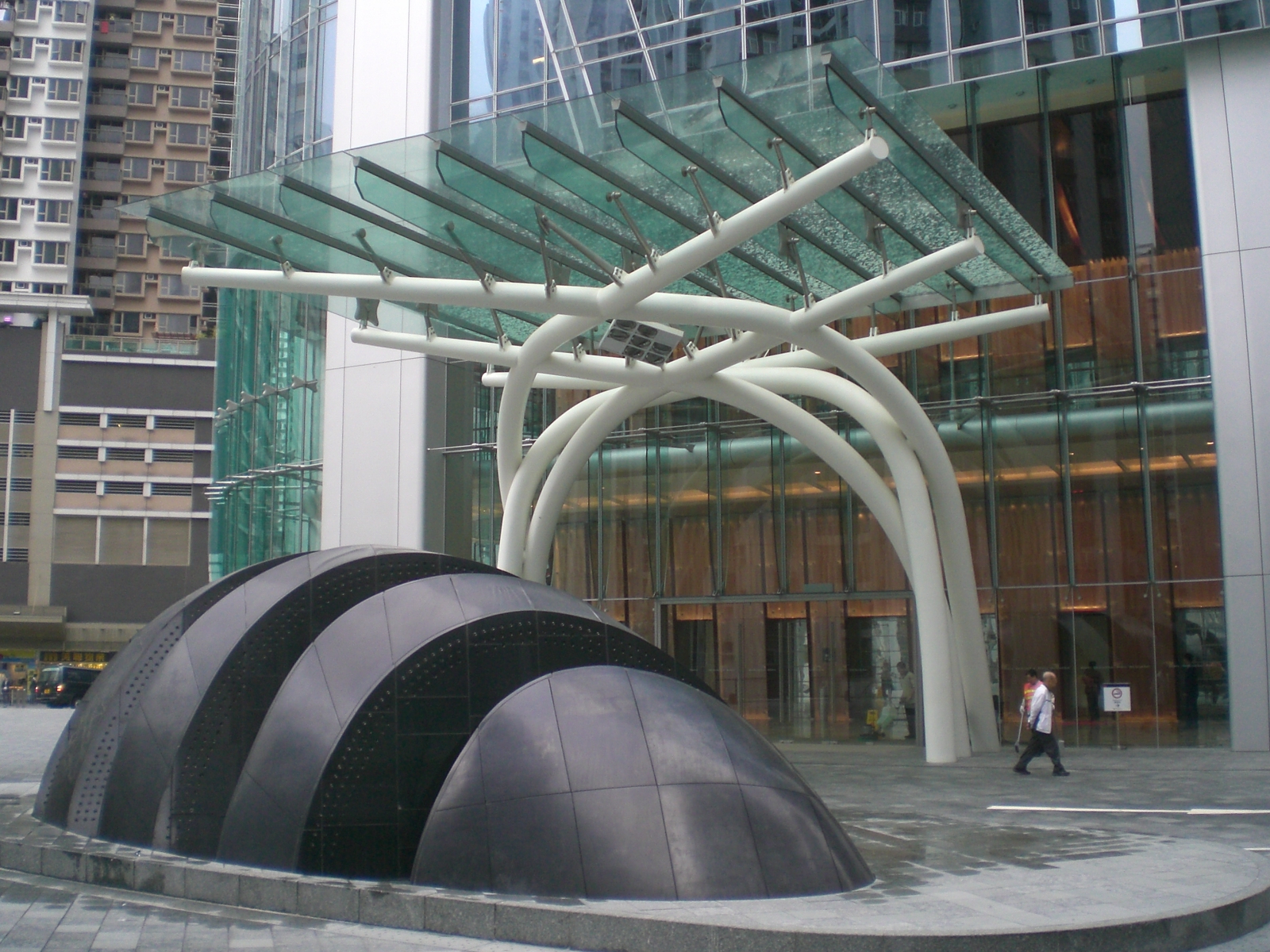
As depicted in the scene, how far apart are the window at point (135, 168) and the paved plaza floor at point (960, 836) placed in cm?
6286

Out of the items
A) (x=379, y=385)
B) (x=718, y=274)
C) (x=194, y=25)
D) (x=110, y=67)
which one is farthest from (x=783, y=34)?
(x=194, y=25)

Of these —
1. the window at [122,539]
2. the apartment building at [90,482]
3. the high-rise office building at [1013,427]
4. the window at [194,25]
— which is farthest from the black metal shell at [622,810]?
the window at [194,25]

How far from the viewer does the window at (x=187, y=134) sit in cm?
7675

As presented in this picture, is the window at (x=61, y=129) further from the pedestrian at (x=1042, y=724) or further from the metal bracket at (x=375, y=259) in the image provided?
the pedestrian at (x=1042, y=724)

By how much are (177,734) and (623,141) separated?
317 inches

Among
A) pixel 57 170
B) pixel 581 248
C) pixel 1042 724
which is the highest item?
pixel 57 170

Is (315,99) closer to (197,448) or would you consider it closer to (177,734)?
(177,734)

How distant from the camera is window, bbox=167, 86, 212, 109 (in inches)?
3029

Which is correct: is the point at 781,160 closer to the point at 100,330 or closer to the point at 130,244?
the point at 130,244

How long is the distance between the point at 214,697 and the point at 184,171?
245 feet

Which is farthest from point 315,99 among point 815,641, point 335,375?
point 815,641

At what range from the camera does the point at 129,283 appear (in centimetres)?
7562

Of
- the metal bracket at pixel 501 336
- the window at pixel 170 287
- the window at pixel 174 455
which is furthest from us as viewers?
the window at pixel 170 287

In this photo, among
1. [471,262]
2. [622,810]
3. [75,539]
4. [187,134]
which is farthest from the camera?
[187,134]
